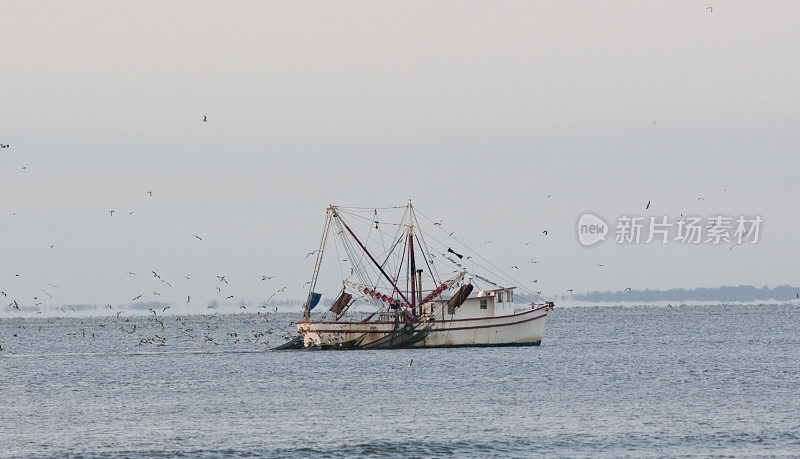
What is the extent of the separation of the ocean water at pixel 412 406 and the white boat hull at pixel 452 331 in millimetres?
1561

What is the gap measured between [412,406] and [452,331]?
36.8 m

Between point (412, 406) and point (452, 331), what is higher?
point (452, 331)

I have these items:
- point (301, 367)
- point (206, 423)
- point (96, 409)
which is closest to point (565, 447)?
point (206, 423)

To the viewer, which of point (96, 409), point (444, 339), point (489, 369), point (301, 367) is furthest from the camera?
point (444, 339)

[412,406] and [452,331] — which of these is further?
[452,331]

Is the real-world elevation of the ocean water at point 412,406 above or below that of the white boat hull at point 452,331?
below

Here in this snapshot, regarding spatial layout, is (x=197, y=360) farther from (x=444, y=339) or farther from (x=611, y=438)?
(x=611, y=438)

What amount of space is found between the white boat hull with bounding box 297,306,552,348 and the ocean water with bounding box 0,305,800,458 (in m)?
1.56

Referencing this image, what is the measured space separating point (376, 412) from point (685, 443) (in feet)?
58.7

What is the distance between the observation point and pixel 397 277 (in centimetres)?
9694

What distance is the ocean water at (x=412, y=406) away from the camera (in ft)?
147

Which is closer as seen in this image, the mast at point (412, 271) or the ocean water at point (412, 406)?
the ocean water at point (412, 406)

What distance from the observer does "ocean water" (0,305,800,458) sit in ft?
147

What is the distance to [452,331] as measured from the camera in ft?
311
